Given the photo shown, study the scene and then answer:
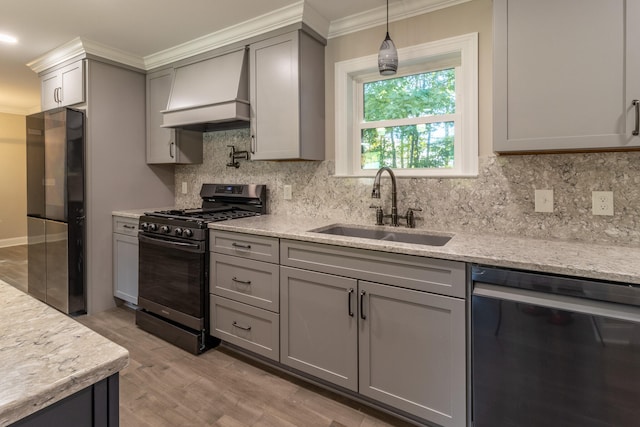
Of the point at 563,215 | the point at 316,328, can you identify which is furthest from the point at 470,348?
the point at 563,215

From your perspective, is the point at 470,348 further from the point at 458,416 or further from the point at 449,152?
the point at 449,152

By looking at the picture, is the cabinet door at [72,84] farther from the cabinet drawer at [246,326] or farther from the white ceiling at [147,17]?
the cabinet drawer at [246,326]

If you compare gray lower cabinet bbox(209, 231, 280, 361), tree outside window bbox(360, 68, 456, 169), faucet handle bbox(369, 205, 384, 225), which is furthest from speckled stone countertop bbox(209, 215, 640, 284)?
tree outside window bbox(360, 68, 456, 169)

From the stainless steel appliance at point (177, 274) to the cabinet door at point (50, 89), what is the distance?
1.72 metres

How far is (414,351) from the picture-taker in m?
1.66

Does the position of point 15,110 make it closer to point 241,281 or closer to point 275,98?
point 275,98

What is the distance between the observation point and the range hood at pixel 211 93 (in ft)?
8.64

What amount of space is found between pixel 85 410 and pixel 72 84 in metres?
3.49

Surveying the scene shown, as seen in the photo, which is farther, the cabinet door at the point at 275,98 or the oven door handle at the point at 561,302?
the cabinet door at the point at 275,98

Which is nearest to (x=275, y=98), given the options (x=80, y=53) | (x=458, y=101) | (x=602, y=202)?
(x=458, y=101)

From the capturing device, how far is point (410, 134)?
7.99 ft

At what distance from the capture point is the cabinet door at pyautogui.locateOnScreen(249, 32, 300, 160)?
2.42 m

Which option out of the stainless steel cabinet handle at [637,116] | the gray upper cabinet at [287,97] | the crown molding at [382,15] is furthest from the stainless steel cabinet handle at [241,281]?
the stainless steel cabinet handle at [637,116]

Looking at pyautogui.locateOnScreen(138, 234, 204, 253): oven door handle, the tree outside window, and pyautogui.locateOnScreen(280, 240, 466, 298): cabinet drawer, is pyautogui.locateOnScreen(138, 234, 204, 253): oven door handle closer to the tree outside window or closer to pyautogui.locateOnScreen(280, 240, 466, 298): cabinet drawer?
pyautogui.locateOnScreen(280, 240, 466, 298): cabinet drawer
